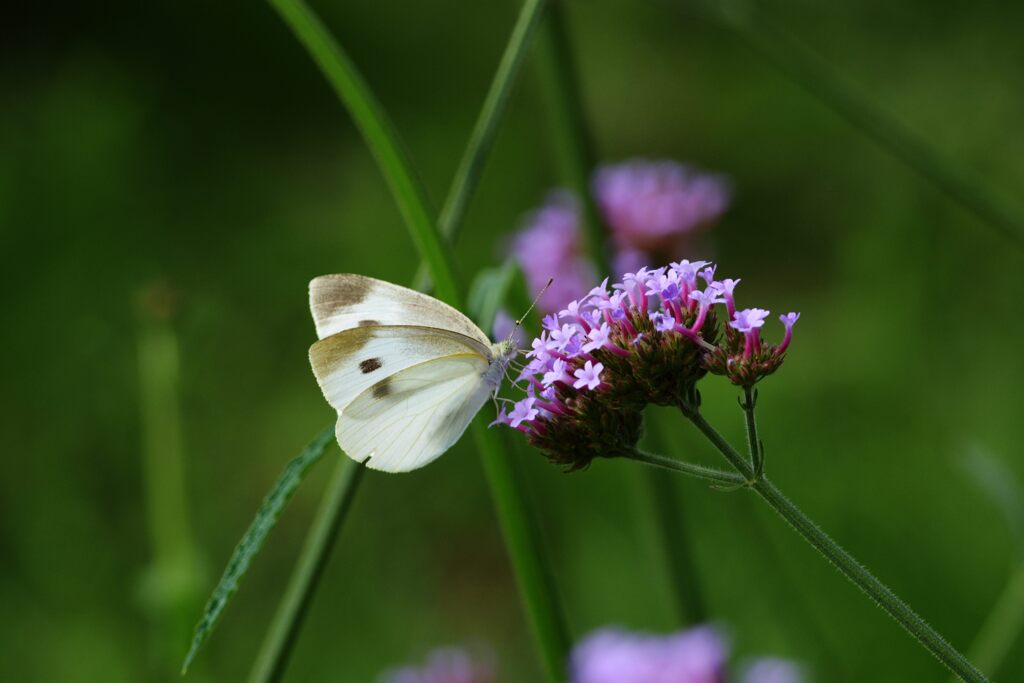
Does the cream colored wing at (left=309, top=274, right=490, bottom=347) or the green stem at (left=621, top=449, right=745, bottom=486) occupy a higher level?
the cream colored wing at (left=309, top=274, right=490, bottom=347)

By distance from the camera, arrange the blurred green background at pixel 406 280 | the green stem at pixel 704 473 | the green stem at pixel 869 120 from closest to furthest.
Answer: the green stem at pixel 704 473 < the green stem at pixel 869 120 < the blurred green background at pixel 406 280

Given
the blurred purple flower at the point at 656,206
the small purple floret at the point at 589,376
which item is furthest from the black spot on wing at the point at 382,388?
the blurred purple flower at the point at 656,206

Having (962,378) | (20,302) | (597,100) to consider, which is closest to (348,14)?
(597,100)

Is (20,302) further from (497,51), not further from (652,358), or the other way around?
(652,358)

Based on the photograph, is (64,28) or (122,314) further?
(64,28)

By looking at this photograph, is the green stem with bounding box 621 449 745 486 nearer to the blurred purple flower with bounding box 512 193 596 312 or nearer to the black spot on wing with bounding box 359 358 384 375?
the black spot on wing with bounding box 359 358 384 375

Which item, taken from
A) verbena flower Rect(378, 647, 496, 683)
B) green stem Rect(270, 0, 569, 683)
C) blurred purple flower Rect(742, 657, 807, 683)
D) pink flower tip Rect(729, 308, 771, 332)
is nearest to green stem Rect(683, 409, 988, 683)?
pink flower tip Rect(729, 308, 771, 332)

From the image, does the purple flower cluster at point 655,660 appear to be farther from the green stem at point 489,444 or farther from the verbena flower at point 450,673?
the verbena flower at point 450,673
